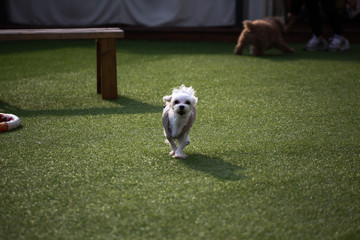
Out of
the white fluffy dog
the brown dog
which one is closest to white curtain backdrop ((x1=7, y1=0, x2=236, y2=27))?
the brown dog

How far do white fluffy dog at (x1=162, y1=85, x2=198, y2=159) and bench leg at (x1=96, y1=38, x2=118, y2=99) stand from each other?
171cm

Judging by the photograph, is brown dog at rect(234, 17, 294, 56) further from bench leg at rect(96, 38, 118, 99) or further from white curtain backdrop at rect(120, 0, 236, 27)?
bench leg at rect(96, 38, 118, 99)

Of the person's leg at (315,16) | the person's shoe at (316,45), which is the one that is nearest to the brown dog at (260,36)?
the person's shoe at (316,45)

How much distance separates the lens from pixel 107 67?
4.49 metres

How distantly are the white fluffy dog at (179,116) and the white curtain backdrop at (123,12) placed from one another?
6.91m

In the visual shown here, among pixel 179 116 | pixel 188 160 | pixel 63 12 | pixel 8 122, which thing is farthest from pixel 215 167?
pixel 63 12

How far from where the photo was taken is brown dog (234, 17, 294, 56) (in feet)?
22.9

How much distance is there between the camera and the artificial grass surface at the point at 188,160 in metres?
2.07

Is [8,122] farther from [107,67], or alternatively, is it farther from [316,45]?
[316,45]

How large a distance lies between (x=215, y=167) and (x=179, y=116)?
0.40m

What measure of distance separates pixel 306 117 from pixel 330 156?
38.4 inches

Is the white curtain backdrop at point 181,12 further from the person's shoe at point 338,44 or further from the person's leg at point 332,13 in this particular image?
the person's shoe at point 338,44

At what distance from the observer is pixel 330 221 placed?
6.83 ft

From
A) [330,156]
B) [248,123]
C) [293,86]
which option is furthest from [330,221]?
[293,86]
